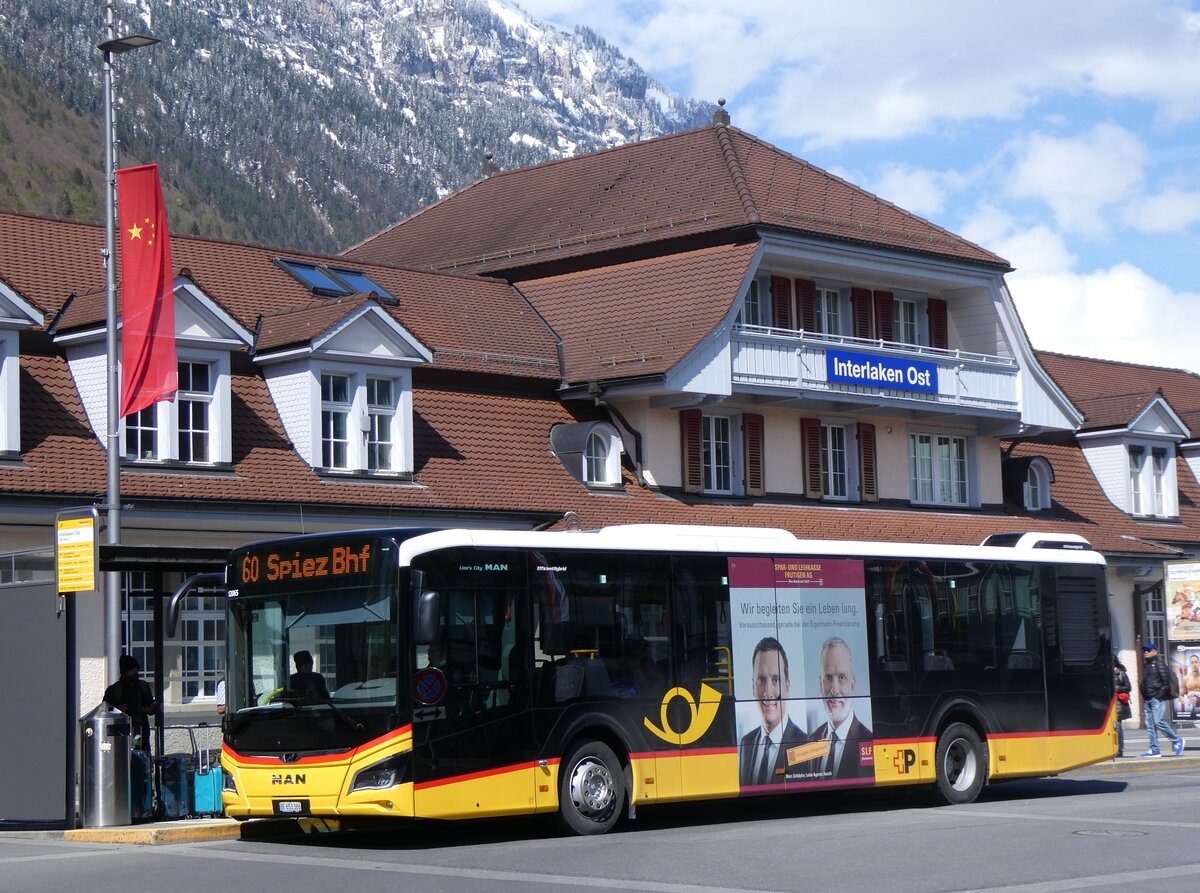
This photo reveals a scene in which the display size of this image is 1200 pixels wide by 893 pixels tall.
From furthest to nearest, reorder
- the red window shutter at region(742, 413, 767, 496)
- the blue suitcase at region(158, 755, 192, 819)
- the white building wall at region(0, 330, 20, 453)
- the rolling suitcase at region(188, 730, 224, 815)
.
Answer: the red window shutter at region(742, 413, 767, 496) → the white building wall at region(0, 330, 20, 453) → the rolling suitcase at region(188, 730, 224, 815) → the blue suitcase at region(158, 755, 192, 819)

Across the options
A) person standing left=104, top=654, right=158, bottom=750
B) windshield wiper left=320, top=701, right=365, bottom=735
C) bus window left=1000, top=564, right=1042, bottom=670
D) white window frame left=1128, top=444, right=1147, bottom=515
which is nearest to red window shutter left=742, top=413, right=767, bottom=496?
bus window left=1000, top=564, right=1042, bottom=670

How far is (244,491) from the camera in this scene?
1048 inches

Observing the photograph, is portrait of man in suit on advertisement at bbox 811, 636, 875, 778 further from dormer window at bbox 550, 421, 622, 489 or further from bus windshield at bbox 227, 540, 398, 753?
dormer window at bbox 550, 421, 622, 489

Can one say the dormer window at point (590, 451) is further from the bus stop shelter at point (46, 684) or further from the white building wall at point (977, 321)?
the bus stop shelter at point (46, 684)

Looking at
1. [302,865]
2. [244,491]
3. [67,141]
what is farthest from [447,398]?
[67,141]

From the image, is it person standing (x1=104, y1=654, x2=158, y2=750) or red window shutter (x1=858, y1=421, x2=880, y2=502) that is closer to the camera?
person standing (x1=104, y1=654, x2=158, y2=750)

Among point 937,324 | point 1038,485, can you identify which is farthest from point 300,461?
point 1038,485

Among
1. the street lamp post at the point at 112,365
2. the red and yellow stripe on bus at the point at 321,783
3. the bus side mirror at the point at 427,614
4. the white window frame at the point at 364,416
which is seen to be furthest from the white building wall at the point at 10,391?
the bus side mirror at the point at 427,614

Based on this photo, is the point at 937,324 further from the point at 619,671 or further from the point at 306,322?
the point at 619,671

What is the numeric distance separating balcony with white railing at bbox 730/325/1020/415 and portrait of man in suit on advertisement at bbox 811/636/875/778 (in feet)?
42.8

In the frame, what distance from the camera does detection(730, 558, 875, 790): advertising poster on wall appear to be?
19.7 metres

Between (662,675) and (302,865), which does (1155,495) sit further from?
(302,865)

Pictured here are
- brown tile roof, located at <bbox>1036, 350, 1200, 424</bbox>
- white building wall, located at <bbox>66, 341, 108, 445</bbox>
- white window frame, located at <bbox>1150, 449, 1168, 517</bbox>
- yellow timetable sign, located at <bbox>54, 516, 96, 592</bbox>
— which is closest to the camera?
yellow timetable sign, located at <bbox>54, 516, 96, 592</bbox>

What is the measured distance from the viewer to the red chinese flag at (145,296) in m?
20.8
